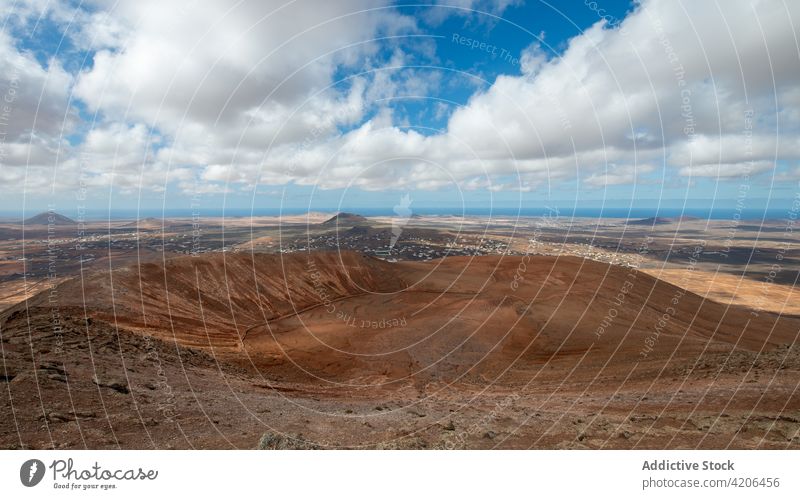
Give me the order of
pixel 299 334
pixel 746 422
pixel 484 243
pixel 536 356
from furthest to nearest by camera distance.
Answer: pixel 484 243
pixel 299 334
pixel 536 356
pixel 746 422

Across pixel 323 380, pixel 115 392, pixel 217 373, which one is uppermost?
pixel 115 392

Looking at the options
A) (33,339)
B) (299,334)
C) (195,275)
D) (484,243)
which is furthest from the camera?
(484,243)

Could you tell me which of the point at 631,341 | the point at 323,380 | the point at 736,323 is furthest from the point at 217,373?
the point at 736,323

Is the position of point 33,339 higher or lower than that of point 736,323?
higher

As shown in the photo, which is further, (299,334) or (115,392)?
(299,334)

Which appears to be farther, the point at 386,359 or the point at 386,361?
the point at 386,359

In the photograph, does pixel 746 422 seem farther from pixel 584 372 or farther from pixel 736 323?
pixel 736 323

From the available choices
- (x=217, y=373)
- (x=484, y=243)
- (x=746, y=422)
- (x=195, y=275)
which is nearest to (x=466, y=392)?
(x=746, y=422)
